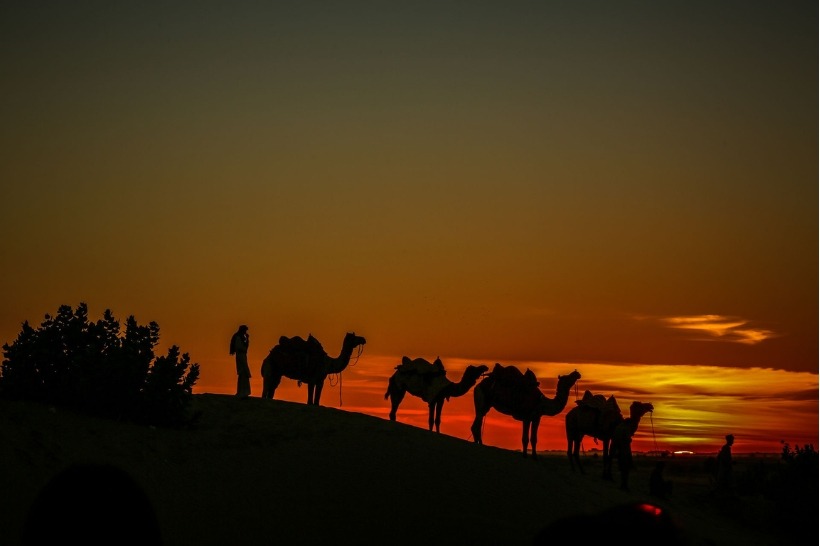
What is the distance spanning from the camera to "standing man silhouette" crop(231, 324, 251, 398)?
2978 centimetres

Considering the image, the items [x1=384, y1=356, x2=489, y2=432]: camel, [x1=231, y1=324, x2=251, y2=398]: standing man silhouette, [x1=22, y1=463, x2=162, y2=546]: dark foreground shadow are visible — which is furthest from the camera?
[x1=384, y1=356, x2=489, y2=432]: camel

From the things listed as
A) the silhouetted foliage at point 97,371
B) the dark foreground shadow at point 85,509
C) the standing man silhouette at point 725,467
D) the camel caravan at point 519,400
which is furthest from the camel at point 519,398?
the dark foreground shadow at point 85,509

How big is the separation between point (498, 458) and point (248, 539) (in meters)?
9.78

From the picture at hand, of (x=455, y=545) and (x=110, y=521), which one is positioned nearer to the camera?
(x=110, y=521)

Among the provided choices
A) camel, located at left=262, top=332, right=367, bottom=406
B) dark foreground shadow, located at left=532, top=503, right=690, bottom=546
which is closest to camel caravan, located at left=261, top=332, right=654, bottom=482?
camel, located at left=262, top=332, right=367, bottom=406

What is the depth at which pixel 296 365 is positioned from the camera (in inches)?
1257

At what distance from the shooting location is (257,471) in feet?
64.5

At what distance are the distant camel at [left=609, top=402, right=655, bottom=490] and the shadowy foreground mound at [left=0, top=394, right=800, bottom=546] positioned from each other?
3915mm

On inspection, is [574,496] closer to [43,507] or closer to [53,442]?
[53,442]

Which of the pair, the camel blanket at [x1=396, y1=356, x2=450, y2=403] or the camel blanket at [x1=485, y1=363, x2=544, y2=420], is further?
the camel blanket at [x1=396, y1=356, x2=450, y2=403]

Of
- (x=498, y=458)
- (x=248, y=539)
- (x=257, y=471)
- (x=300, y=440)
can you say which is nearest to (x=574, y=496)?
(x=498, y=458)

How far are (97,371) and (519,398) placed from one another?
14722 mm

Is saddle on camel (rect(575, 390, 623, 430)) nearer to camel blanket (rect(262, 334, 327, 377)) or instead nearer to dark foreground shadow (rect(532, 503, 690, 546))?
camel blanket (rect(262, 334, 327, 377))

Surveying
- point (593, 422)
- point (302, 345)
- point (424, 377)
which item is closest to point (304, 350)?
point (302, 345)
